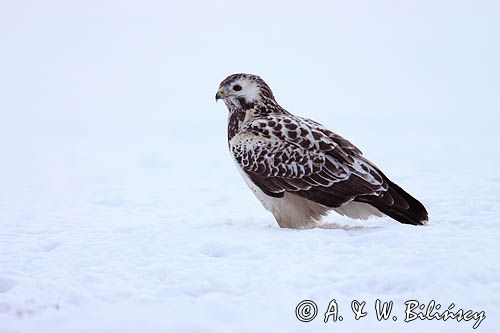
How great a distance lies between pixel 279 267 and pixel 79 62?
55087mm

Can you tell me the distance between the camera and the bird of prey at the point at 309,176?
699 cm

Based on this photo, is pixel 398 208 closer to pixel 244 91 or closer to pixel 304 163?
pixel 304 163

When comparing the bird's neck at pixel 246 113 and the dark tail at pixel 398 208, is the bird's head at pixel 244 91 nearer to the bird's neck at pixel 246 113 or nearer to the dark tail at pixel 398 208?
the bird's neck at pixel 246 113

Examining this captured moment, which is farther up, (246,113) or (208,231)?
(246,113)

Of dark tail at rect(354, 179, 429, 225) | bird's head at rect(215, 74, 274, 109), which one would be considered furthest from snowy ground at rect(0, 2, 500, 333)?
bird's head at rect(215, 74, 274, 109)

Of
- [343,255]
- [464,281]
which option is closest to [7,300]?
[343,255]

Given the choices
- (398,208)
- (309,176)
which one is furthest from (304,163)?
(398,208)

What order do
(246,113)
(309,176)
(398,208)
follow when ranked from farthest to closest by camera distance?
1. (246,113)
2. (309,176)
3. (398,208)

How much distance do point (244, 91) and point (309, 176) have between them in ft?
4.46

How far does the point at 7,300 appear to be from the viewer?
17.1 feet

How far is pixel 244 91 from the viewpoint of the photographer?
26.1 ft

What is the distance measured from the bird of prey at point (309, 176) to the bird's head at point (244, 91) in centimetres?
31

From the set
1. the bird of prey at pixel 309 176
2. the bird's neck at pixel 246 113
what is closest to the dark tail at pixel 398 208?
the bird of prey at pixel 309 176

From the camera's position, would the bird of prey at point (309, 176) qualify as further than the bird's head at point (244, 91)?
No
